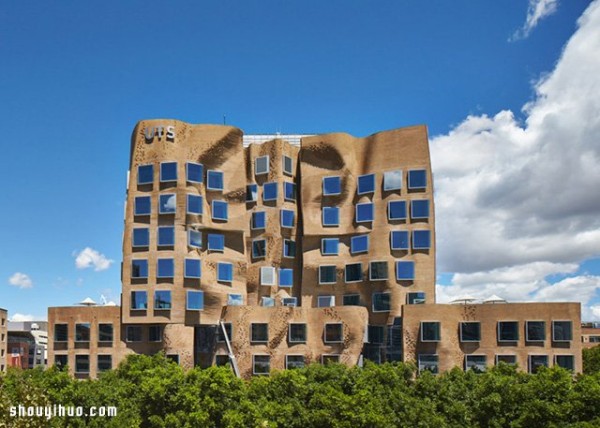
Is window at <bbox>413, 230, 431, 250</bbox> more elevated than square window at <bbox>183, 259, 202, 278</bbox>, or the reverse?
window at <bbox>413, 230, 431, 250</bbox>

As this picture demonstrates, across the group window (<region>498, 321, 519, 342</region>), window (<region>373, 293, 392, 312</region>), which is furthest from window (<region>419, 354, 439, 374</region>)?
window (<region>373, 293, 392, 312</region>)

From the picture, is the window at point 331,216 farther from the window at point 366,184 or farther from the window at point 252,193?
the window at point 252,193

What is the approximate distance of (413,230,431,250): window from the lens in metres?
55.0

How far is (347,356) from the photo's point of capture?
5178 centimetres

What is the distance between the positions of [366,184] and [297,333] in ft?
53.2

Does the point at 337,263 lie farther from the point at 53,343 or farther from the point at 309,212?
the point at 53,343

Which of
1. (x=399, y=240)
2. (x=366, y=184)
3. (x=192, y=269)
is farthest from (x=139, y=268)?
(x=399, y=240)

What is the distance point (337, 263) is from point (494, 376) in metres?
23.1

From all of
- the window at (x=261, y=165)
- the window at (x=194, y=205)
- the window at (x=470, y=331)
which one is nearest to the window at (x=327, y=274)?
the window at (x=261, y=165)

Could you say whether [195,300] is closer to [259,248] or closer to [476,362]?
[259,248]

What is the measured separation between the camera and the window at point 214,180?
56844 millimetres

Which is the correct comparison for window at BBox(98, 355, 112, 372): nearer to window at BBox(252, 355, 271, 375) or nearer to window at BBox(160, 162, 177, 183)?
Result: window at BBox(252, 355, 271, 375)

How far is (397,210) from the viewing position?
56406 millimetres

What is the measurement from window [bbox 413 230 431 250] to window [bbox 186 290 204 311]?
20328mm
